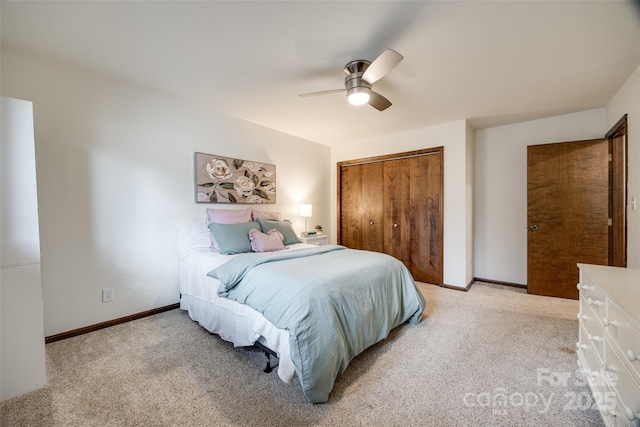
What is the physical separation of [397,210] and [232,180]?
2.50 meters

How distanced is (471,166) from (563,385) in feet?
9.54

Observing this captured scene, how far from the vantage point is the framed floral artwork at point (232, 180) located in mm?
3055

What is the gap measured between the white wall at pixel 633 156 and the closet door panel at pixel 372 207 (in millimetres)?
2641

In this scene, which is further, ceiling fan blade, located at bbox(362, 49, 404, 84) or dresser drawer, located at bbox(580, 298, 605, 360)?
ceiling fan blade, located at bbox(362, 49, 404, 84)

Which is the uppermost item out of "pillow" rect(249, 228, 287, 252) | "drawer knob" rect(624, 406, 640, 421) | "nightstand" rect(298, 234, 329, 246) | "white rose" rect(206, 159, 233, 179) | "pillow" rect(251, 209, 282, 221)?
"white rose" rect(206, 159, 233, 179)

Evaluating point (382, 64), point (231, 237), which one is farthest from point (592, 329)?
point (231, 237)

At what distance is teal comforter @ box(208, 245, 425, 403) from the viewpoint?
1475 millimetres

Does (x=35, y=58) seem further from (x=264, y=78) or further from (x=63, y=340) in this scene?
(x=63, y=340)

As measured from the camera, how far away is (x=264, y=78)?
94.3 inches

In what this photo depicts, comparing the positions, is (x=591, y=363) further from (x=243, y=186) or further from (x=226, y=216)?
(x=243, y=186)

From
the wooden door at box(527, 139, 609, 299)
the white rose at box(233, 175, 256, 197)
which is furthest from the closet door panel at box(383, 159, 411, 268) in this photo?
the white rose at box(233, 175, 256, 197)

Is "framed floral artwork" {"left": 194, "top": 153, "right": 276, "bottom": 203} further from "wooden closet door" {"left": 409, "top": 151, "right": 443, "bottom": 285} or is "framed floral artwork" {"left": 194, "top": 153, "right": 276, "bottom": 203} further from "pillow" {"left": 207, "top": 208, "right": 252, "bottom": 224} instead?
"wooden closet door" {"left": 409, "top": 151, "right": 443, "bottom": 285}

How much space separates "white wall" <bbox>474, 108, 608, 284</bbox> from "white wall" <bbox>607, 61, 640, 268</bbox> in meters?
0.95

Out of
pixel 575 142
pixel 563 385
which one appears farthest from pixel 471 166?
pixel 563 385
